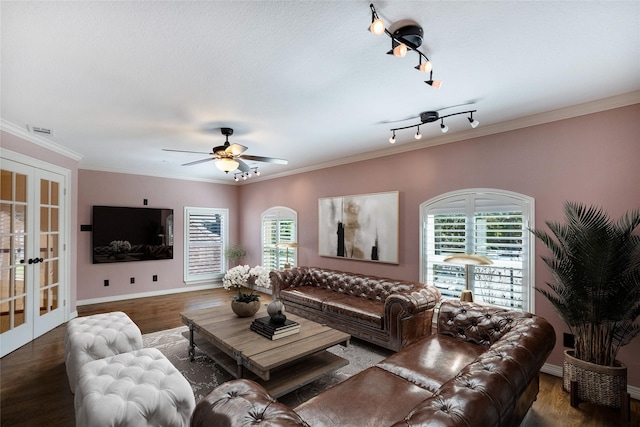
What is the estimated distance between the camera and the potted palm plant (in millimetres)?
2445

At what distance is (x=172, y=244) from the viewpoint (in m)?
6.93

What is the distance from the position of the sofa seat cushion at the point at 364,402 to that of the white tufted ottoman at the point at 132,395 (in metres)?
0.87

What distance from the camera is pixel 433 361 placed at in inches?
92.3

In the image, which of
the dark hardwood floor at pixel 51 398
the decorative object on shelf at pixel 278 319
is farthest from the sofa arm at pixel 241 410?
the dark hardwood floor at pixel 51 398

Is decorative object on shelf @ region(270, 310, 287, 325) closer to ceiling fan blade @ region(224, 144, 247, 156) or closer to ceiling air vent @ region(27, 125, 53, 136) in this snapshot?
ceiling fan blade @ region(224, 144, 247, 156)

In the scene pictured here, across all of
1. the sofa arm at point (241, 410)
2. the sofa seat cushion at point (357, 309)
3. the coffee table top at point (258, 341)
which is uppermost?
the sofa arm at point (241, 410)

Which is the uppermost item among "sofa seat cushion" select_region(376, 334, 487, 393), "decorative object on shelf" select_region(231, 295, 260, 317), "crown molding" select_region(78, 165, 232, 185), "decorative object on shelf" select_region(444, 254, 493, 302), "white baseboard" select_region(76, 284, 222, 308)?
"crown molding" select_region(78, 165, 232, 185)

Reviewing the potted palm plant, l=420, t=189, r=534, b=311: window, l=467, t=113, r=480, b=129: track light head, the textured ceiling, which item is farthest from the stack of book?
l=467, t=113, r=480, b=129: track light head

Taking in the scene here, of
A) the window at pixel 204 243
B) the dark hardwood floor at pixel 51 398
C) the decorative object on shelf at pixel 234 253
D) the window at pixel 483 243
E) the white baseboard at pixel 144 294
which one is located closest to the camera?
the dark hardwood floor at pixel 51 398

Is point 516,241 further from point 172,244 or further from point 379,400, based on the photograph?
point 172,244

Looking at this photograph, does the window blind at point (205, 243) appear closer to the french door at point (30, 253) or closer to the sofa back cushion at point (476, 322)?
the french door at point (30, 253)

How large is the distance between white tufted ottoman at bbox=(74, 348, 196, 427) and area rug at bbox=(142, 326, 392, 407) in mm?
796

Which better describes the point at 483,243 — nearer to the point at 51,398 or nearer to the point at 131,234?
the point at 51,398

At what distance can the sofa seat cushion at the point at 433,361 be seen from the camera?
211 centimetres
